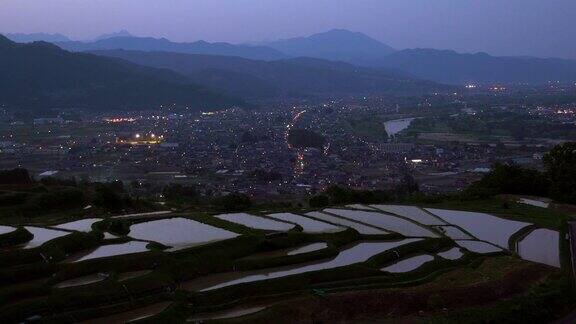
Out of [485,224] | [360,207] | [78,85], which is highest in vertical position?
[78,85]

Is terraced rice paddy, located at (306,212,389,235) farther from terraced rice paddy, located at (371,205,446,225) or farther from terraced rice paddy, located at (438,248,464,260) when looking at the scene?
terraced rice paddy, located at (371,205,446,225)

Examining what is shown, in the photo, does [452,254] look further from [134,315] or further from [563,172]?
[563,172]

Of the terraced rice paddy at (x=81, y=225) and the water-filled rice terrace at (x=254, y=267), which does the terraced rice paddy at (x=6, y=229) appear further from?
the terraced rice paddy at (x=81, y=225)

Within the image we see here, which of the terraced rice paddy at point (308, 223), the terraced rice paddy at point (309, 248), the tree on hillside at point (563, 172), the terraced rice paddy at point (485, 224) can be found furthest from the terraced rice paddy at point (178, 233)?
the tree on hillside at point (563, 172)

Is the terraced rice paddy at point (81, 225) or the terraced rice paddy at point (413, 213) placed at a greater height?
the terraced rice paddy at point (81, 225)

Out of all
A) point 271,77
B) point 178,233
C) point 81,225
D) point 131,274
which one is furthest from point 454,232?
point 271,77

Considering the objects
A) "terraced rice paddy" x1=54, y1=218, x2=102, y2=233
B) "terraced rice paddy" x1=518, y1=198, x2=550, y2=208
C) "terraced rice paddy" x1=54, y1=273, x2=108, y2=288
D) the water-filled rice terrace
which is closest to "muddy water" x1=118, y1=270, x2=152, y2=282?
the water-filled rice terrace

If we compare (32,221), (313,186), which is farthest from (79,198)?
(313,186)
